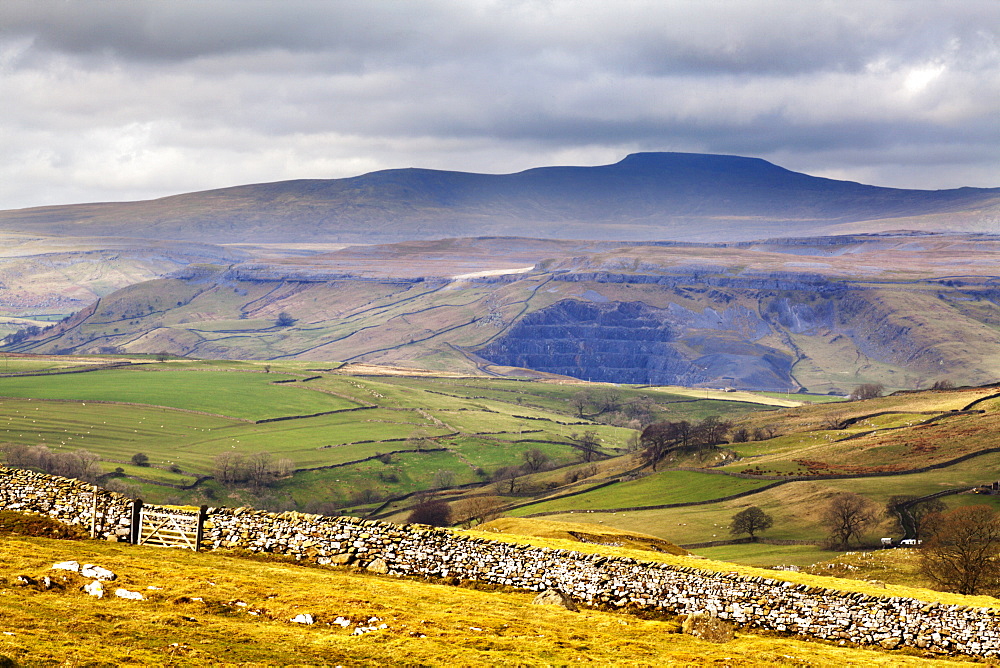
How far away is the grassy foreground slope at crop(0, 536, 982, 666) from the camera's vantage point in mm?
21812

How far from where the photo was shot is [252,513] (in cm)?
3691

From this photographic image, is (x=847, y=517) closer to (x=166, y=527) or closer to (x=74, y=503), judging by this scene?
(x=166, y=527)

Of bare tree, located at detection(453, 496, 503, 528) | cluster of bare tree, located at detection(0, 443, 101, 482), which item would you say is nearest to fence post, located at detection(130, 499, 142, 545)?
bare tree, located at detection(453, 496, 503, 528)

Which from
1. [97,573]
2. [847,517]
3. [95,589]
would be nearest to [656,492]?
[847,517]

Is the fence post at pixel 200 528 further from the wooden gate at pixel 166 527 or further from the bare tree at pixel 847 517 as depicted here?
the bare tree at pixel 847 517

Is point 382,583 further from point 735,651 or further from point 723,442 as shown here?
point 723,442

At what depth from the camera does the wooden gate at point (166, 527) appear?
33.8 m

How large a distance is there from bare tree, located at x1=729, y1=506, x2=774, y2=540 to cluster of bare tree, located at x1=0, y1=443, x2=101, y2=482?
116610 millimetres

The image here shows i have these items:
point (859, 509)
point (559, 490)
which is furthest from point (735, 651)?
point (559, 490)

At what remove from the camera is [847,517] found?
391 ft

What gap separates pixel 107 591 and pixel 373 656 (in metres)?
7.93

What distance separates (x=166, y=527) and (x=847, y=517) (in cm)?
10300

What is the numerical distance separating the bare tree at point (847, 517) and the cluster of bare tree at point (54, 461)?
12871cm

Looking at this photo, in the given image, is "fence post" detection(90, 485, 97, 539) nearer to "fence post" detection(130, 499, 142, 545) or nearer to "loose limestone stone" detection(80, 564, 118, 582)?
"fence post" detection(130, 499, 142, 545)
